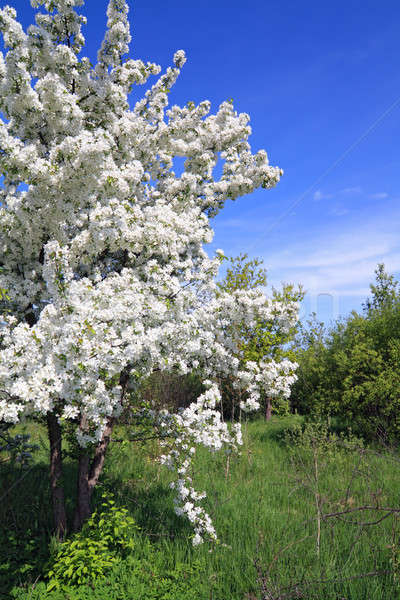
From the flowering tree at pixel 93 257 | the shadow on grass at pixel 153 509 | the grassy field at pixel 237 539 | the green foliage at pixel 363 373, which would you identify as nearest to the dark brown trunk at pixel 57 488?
the flowering tree at pixel 93 257

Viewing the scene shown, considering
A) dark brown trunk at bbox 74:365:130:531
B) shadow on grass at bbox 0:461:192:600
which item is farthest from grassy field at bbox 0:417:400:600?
dark brown trunk at bbox 74:365:130:531

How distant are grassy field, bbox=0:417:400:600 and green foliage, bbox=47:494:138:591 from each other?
0.47ft

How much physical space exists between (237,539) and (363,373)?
862 cm

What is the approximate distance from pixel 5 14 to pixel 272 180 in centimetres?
570

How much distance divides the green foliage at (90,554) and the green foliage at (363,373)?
6765mm

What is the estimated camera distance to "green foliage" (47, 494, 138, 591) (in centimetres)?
498

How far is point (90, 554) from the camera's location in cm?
499

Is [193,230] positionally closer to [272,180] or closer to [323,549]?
[272,180]

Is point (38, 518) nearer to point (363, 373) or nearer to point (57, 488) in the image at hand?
point (57, 488)

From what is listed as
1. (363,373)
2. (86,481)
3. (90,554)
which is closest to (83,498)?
(86,481)

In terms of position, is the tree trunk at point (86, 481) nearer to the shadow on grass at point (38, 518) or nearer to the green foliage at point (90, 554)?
the green foliage at point (90, 554)

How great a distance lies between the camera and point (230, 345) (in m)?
7.64

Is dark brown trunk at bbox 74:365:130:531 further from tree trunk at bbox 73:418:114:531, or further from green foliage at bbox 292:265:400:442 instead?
green foliage at bbox 292:265:400:442

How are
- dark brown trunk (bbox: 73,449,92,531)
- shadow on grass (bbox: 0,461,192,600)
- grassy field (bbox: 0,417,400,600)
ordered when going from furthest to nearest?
dark brown trunk (bbox: 73,449,92,531)
shadow on grass (bbox: 0,461,192,600)
grassy field (bbox: 0,417,400,600)
